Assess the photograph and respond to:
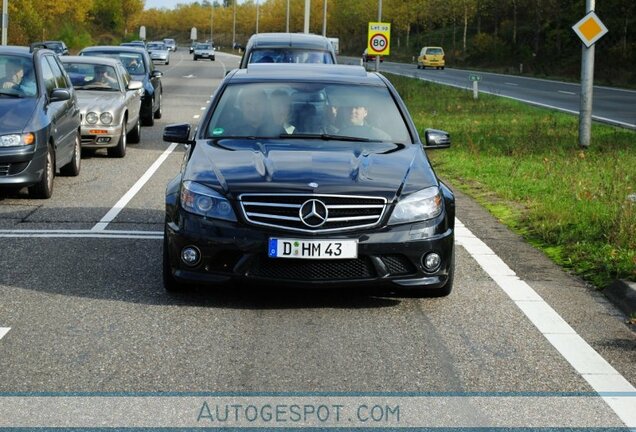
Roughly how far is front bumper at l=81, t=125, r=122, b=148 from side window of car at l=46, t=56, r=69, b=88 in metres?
2.59

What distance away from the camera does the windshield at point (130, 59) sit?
85.5 ft

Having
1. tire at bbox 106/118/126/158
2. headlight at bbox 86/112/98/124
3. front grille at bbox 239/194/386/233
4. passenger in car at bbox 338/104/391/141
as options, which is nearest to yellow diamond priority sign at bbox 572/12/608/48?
tire at bbox 106/118/126/158

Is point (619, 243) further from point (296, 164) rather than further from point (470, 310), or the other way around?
point (296, 164)

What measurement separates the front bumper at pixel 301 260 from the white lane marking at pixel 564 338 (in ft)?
2.55

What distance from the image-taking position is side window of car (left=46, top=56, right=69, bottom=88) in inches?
592

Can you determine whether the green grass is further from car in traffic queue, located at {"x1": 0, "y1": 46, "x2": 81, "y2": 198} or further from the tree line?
the tree line

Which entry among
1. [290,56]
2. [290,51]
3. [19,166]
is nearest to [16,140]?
[19,166]

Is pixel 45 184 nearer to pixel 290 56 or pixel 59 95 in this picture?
pixel 59 95

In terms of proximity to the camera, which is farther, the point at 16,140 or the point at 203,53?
the point at 203,53

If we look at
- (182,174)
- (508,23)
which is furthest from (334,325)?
(508,23)

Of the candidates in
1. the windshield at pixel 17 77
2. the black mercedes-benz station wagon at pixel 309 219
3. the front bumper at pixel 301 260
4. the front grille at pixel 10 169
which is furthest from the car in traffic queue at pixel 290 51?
the front bumper at pixel 301 260

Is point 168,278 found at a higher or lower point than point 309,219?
lower

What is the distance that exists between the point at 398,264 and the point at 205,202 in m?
1.26

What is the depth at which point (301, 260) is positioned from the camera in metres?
7.64
